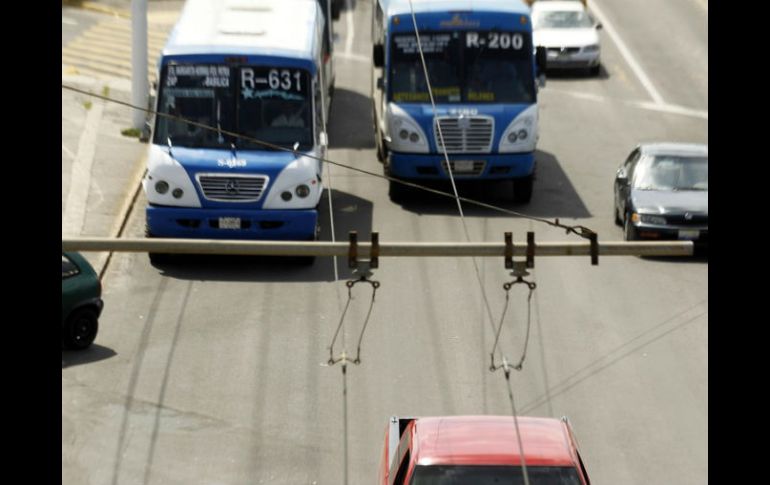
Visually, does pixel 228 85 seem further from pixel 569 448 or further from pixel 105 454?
pixel 569 448

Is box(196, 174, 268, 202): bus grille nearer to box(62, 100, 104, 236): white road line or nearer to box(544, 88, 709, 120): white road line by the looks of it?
box(62, 100, 104, 236): white road line

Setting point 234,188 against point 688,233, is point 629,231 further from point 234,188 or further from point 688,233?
point 234,188

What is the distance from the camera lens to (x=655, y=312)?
18.5 m

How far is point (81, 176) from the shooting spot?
23.3 m

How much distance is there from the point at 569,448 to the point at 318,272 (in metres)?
10.1

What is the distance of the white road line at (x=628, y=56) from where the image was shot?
106 ft

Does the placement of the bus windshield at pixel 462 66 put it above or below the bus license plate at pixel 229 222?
above

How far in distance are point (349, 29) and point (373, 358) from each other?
2345 cm

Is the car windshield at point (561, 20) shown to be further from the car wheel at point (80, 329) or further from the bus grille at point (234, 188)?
the car wheel at point (80, 329)

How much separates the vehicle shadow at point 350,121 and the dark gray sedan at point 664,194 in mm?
6482

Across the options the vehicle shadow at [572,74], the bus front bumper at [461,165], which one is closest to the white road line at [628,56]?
the vehicle shadow at [572,74]
